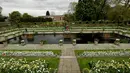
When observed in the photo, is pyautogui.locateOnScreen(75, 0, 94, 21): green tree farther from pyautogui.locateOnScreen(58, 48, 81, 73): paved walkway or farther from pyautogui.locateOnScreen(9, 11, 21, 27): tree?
pyautogui.locateOnScreen(58, 48, 81, 73): paved walkway

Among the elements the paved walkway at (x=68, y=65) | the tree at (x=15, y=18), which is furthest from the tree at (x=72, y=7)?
the paved walkway at (x=68, y=65)

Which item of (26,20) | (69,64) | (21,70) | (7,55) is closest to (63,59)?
(69,64)

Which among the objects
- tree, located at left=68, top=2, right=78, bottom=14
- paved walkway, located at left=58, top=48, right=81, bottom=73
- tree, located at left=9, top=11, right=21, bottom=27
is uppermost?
tree, located at left=68, top=2, right=78, bottom=14

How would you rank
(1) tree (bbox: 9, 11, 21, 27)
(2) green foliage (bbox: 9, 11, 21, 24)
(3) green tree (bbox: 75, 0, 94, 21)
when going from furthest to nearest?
1. (2) green foliage (bbox: 9, 11, 21, 24)
2. (1) tree (bbox: 9, 11, 21, 27)
3. (3) green tree (bbox: 75, 0, 94, 21)

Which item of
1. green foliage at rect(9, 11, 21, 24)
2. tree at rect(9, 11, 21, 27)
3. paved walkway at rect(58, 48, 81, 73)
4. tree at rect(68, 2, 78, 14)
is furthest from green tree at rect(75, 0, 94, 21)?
paved walkway at rect(58, 48, 81, 73)

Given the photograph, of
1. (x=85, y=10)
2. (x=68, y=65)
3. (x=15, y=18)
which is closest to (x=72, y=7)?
(x=85, y=10)

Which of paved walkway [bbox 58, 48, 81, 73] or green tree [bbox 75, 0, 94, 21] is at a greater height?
green tree [bbox 75, 0, 94, 21]

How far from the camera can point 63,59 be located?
31.7 feet

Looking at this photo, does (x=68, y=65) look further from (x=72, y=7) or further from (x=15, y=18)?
(x=72, y=7)

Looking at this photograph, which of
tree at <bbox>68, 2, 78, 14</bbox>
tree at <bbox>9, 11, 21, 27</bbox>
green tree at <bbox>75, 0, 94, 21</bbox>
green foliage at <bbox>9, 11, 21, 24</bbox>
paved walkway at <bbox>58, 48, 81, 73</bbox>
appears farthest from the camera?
tree at <bbox>68, 2, 78, 14</bbox>

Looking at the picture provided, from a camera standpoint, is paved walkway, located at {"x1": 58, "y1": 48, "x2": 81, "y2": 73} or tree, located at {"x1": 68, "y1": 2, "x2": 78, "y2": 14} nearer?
paved walkway, located at {"x1": 58, "y1": 48, "x2": 81, "y2": 73}

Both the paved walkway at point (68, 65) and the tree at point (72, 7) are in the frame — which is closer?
the paved walkway at point (68, 65)

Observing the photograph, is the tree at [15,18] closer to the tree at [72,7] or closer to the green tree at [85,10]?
the green tree at [85,10]

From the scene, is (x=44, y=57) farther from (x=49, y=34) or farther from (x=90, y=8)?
(x=90, y=8)
